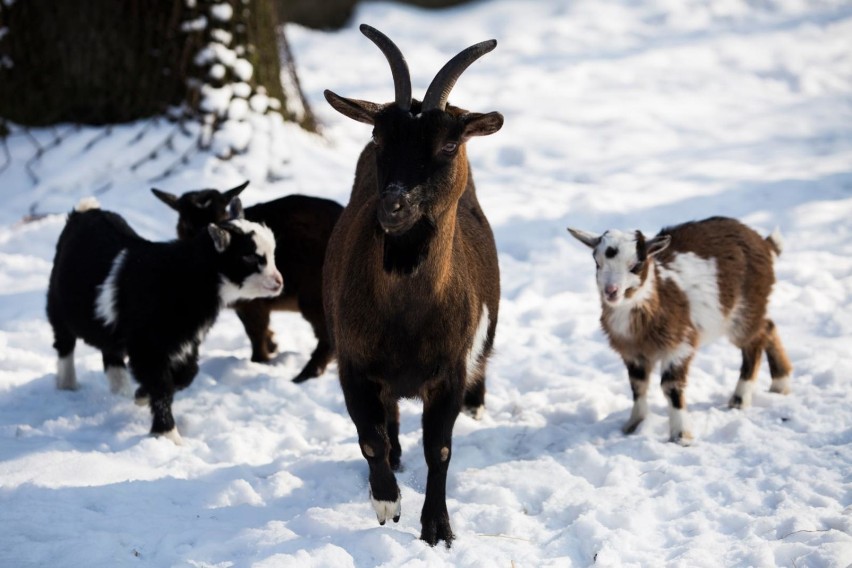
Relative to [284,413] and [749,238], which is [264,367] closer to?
[284,413]

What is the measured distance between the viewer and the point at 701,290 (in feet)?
20.1

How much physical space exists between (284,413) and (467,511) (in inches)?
67.3

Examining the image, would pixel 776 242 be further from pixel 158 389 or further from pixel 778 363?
pixel 158 389

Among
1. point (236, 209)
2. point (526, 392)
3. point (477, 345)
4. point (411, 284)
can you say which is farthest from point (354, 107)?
point (526, 392)

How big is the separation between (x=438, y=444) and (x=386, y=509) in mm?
387

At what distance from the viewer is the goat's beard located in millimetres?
4051

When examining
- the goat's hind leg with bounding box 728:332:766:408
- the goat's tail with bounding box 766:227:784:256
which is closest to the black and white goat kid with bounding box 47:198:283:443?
the goat's hind leg with bounding box 728:332:766:408

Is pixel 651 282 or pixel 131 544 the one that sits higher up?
pixel 651 282

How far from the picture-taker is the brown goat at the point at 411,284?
13.0ft

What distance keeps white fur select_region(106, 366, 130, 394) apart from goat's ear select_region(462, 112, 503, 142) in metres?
3.23

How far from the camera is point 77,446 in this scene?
5301mm

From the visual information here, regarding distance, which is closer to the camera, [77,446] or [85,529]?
[85,529]

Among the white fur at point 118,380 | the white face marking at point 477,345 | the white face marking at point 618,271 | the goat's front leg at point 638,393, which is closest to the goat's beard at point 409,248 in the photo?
the white face marking at point 477,345

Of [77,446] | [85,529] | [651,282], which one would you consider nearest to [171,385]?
[77,446]
